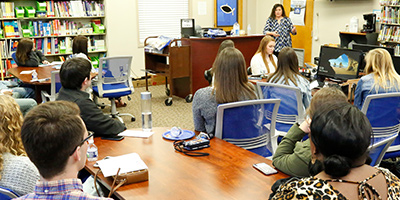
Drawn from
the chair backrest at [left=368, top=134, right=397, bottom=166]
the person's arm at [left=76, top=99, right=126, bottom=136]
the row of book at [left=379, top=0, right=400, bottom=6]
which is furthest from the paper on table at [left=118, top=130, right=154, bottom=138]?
the row of book at [left=379, top=0, right=400, bottom=6]

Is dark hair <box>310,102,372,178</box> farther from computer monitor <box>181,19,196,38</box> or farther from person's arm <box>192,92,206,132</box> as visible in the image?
computer monitor <box>181,19,196,38</box>

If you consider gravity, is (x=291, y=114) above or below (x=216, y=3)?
below

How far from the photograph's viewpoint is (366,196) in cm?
125

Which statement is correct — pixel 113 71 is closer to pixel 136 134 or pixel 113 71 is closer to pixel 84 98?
pixel 84 98

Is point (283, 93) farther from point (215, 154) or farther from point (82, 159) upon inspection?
point (82, 159)

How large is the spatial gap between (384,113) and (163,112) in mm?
3705

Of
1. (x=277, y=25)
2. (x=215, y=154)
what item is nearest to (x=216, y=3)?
(x=277, y=25)

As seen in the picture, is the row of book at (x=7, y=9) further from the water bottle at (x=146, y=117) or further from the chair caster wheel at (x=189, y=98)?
the water bottle at (x=146, y=117)

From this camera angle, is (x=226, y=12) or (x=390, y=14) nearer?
(x=390, y=14)

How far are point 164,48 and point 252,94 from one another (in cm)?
403

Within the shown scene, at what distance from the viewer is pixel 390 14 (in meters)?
6.57

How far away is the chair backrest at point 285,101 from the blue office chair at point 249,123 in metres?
0.63

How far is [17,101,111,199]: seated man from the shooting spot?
4.42 feet

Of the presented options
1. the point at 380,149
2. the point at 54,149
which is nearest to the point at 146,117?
the point at 54,149
